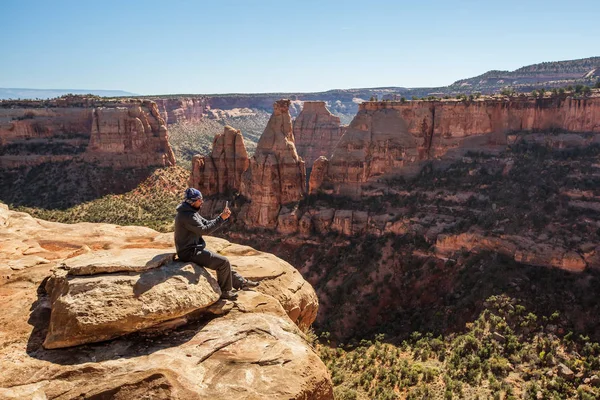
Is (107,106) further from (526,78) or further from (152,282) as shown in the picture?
(526,78)

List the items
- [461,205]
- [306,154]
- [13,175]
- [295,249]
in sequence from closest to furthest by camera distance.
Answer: [461,205] → [295,249] → [13,175] → [306,154]

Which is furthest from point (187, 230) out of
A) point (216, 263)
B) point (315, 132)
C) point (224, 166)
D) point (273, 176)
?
point (315, 132)

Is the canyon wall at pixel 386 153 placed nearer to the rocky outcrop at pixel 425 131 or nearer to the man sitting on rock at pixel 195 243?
A: the rocky outcrop at pixel 425 131

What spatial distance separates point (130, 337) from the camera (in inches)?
388

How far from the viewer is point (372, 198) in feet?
184

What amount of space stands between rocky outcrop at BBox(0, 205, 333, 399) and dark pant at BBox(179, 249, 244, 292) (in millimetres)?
368

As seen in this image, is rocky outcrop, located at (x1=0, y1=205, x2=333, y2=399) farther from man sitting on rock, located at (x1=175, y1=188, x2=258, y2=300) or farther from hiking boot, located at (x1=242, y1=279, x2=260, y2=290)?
hiking boot, located at (x1=242, y1=279, x2=260, y2=290)

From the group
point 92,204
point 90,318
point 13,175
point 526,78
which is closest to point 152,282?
point 90,318

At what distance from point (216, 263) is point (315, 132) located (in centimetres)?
8922

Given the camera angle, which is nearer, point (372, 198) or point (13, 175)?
point (372, 198)

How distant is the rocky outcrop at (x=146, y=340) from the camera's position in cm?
859

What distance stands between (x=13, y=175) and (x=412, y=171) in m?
81.0

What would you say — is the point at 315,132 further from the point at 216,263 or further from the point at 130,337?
the point at 130,337

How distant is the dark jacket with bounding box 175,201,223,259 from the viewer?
11656 mm
